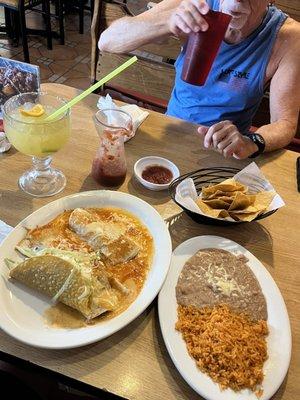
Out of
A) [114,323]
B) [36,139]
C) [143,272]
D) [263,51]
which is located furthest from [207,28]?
[114,323]

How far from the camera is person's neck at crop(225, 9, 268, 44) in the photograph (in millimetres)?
1635

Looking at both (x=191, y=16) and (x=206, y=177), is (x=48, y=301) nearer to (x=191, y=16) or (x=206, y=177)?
(x=206, y=177)

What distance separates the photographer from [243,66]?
1718 mm

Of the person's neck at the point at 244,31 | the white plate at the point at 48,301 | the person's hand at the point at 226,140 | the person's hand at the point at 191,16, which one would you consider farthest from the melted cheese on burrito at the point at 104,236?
the person's neck at the point at 244,31

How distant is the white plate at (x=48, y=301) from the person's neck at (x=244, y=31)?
95cm

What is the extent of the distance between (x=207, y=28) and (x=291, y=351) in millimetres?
973

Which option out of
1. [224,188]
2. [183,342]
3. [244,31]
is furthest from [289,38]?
[183,342]

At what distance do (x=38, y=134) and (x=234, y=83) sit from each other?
0.99m

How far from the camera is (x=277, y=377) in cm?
84

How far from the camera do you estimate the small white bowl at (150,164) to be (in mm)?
1291

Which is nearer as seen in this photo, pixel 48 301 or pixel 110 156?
pixel 48 301

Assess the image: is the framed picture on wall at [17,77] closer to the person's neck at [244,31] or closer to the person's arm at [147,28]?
the person's arm at [147,28]

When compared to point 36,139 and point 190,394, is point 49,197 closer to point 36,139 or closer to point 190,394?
point 36,139

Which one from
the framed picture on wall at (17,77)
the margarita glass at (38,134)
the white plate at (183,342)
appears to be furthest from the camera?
the framed picture on wall at (17,77)
